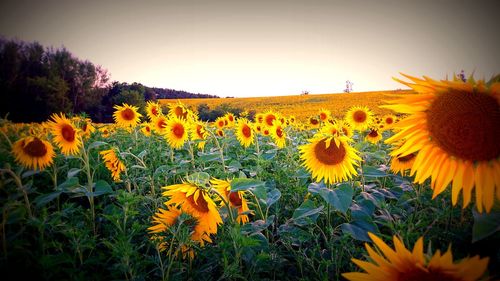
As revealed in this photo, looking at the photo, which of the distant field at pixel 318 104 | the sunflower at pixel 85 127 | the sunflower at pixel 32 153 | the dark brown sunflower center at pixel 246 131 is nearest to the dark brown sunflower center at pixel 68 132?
the sunflower at pixel 85 127

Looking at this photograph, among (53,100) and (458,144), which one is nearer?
(458,144)

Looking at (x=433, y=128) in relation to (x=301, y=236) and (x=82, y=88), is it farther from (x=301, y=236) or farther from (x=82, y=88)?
(x=82, y=88)

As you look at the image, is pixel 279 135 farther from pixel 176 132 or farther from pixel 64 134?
pixel 64 134

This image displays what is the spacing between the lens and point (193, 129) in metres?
5.17

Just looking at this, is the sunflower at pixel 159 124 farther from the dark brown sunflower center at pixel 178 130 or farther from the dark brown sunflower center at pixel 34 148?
the dark brown sunflower center at pixel 34 148

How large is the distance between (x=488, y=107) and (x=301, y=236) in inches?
56.4

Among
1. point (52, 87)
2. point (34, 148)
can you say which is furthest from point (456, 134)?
point (52, 87)

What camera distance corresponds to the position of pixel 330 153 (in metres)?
2.79

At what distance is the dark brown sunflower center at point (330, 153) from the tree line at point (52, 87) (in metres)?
21.3

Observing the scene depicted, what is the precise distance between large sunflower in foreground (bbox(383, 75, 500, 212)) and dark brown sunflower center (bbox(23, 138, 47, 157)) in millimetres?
3477

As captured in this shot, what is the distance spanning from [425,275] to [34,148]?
11.9 feet

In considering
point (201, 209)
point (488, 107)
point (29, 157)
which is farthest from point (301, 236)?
point (29, 157)

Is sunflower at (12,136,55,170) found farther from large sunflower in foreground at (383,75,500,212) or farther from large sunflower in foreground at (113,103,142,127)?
large sunflower in foreground at (383,75,500,212)

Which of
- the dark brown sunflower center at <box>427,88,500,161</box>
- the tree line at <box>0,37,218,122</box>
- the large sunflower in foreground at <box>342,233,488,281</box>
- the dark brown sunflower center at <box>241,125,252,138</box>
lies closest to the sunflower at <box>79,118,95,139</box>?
the dark brown sunflower center at <box>241,125,252,138</box>
